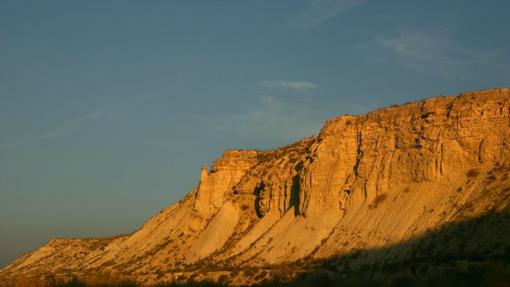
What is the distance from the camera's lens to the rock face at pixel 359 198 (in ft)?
180

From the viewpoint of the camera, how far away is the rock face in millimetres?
54781

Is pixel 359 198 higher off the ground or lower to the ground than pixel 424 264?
higher

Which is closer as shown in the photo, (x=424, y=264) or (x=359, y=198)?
(x=424, y=264)

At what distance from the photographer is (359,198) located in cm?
6600

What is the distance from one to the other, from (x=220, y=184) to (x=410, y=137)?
32.5 meters

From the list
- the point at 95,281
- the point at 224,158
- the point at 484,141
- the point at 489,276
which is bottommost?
the point at 489,276

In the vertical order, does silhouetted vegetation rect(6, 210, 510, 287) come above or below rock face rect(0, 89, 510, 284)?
below

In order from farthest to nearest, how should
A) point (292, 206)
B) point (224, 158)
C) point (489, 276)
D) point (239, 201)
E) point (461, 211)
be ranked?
point (224, 158)
point (239, 201)
point (292, 206)
point (461, 211)
point (489, 276)

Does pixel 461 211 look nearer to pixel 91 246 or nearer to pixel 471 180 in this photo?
pixel 471 180

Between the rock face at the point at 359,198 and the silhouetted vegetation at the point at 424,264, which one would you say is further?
the rock face at the point at 359,198

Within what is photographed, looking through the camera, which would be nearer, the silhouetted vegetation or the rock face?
the silhouetted vegetation

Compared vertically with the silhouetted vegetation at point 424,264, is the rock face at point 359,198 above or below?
above

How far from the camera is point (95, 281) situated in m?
47.2

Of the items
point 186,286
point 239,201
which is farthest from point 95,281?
point 239,201
